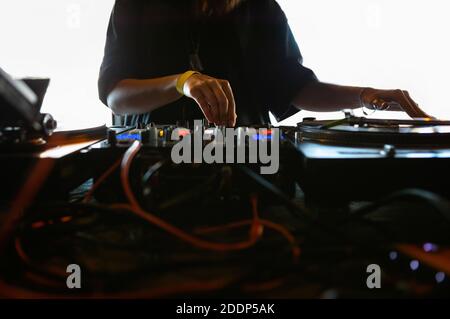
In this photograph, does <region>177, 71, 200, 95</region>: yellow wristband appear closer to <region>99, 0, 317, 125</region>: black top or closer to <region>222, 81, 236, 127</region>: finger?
<region>222, 81, 236, 127</region>: finger

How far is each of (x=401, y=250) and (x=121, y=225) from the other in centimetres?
28

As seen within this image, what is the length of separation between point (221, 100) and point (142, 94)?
19.0 inches

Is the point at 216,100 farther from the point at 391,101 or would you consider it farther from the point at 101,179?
the point at 391,101

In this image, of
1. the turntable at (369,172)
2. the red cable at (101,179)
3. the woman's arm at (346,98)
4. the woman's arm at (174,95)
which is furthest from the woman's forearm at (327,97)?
the red cable at (101,179)

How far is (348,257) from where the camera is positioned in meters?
0.32

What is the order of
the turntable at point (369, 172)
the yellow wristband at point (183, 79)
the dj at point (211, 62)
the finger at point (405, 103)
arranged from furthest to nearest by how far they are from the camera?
the dj at point (211, 62)
the finger at point (405, 103)
the yellow wristband at point (183, 79)
the turntable at point (369, 172)

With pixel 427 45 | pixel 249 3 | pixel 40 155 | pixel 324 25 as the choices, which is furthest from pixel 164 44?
pixel 427 45

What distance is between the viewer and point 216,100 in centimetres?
72

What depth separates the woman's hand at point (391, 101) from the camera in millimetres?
978

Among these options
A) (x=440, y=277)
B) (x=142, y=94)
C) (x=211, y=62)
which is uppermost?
(x=211, y=62)

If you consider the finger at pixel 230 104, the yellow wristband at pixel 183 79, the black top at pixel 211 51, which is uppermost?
the black top at pixel 211 51

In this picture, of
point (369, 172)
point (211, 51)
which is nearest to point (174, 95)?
Answer: point (211, 51)

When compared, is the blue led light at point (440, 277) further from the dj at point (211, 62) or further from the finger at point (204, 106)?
the dj at point (211, 62)

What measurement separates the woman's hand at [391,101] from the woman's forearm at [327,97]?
89 mm
